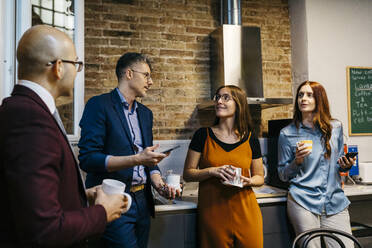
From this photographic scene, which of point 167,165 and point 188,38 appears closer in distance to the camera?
point 167,165

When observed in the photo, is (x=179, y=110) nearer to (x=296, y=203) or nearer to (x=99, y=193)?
(x=296, y=203)

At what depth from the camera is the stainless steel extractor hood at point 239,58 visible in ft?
9.35

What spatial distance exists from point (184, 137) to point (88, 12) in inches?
55.9

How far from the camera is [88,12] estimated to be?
2.83 meters

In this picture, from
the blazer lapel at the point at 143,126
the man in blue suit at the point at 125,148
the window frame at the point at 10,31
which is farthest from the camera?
the blazer lapel at the point at 143,126

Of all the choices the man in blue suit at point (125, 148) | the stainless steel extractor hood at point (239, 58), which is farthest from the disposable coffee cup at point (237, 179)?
the stainless steel extractor hood at point (239, 58)

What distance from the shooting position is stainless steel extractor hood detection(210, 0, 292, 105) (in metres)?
2.85

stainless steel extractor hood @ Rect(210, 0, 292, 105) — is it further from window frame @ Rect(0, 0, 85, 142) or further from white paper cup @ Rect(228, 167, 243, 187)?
window frame @ Rect(0, 0, 85, 142)

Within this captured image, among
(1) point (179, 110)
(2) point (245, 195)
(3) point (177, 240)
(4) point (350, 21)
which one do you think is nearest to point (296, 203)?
(2) point (245, 195)

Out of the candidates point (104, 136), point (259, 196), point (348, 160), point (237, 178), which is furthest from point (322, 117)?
point (104, 136)

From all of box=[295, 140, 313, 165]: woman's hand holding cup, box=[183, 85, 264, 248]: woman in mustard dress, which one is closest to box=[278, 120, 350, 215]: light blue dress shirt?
box=[295, 140, 313, 165]: woman's hand holding cup

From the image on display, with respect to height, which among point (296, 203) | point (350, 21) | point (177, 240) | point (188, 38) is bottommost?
point (177, 240)

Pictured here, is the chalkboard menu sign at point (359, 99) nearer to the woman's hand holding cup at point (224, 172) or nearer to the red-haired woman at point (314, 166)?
the red-haired woman at point (314, 166)

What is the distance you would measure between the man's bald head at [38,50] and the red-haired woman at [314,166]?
64.1 inches
